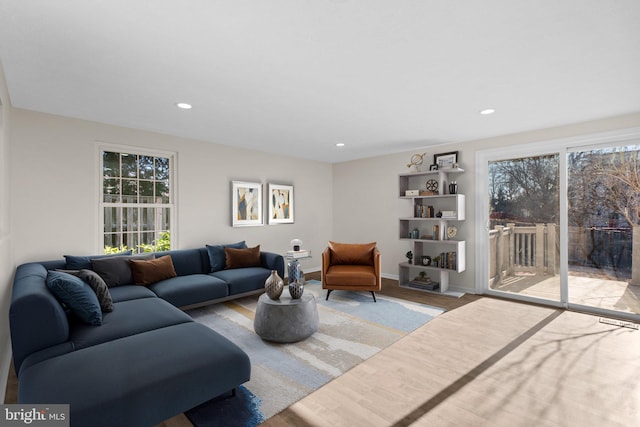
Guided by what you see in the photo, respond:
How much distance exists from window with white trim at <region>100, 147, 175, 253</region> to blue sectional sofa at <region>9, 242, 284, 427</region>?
1.26 m

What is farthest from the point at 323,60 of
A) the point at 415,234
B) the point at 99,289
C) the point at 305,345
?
the point at 415,234

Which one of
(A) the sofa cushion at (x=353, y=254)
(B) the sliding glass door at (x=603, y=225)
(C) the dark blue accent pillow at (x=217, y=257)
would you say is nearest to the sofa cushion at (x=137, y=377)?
(C) the dark blue accent pillow at (x=217, y=257)

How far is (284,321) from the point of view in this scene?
292 centimetres

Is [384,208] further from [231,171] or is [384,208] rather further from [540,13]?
[540,13]

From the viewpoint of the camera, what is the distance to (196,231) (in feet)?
15.2

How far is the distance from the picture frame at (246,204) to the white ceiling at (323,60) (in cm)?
A: 146

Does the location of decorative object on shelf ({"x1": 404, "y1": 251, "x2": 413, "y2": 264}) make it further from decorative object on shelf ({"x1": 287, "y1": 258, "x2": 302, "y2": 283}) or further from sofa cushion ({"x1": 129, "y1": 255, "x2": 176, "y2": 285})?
sofa cushion ({"x1": 129, "y1": 255, "x2": 176, "y2": 285})

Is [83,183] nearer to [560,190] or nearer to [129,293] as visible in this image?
[129,293]

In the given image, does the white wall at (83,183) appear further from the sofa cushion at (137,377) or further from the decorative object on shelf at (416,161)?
the decorative object on shelf at (416,161)

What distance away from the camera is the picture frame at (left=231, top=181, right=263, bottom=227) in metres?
5.05

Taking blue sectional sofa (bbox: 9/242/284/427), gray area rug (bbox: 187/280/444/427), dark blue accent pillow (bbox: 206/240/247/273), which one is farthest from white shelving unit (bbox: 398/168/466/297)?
blue sectional sofa (bbox: 9/242/284/427)

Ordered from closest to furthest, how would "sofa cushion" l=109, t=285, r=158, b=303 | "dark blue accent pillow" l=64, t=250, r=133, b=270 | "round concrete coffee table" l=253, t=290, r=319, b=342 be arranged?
"round concrete coffee table" l=253, t=290, r=319, b=342
"sofa cushion" l=109, t=285, r=158, b=303
"dark blue accent pillow" l=64, t=250, r=133, b=270

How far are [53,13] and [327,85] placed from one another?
1.86 meters

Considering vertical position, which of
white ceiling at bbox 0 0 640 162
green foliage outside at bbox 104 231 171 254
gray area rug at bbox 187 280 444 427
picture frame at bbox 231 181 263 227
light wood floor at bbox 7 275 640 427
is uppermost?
white ceiling at bbox 0 0 640 162
